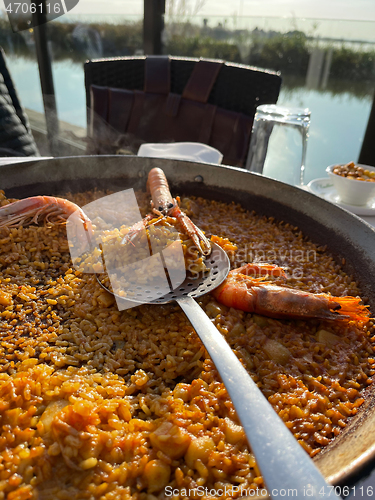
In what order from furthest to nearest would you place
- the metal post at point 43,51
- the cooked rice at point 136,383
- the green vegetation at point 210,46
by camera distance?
the metal post at point 43,51, the green vegetation at point 210,46, the cooked rice at point 136,383

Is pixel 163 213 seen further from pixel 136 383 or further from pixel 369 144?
pixel 369 144

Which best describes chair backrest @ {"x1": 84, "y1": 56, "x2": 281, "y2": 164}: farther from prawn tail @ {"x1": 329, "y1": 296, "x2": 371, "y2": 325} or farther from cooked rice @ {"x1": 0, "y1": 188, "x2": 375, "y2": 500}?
prawn tail @ {"x1": 329, "y1": 296, "x2": 371, "y2": 325}

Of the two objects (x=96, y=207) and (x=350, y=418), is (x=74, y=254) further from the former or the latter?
(x=350, y=418)

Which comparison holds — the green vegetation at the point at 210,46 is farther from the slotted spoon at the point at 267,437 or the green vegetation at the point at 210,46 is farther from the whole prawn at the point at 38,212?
the slotted spoon at the point at 267,437

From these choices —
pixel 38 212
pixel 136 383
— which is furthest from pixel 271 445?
pixel 38 212

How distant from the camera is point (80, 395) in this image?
1.07 m

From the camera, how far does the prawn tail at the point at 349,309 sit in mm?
1394

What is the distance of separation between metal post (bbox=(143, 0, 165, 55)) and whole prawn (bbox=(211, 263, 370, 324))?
4.82 meters

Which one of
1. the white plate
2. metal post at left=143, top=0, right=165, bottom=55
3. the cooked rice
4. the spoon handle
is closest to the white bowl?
the white plate

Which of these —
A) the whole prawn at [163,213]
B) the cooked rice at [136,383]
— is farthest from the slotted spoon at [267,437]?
the whole prawn at [163,213]

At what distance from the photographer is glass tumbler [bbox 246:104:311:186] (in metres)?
2.73

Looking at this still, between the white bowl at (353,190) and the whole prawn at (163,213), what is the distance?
1071 mm

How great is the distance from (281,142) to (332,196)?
685 millimetres

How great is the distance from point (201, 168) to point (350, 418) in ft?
5.50
